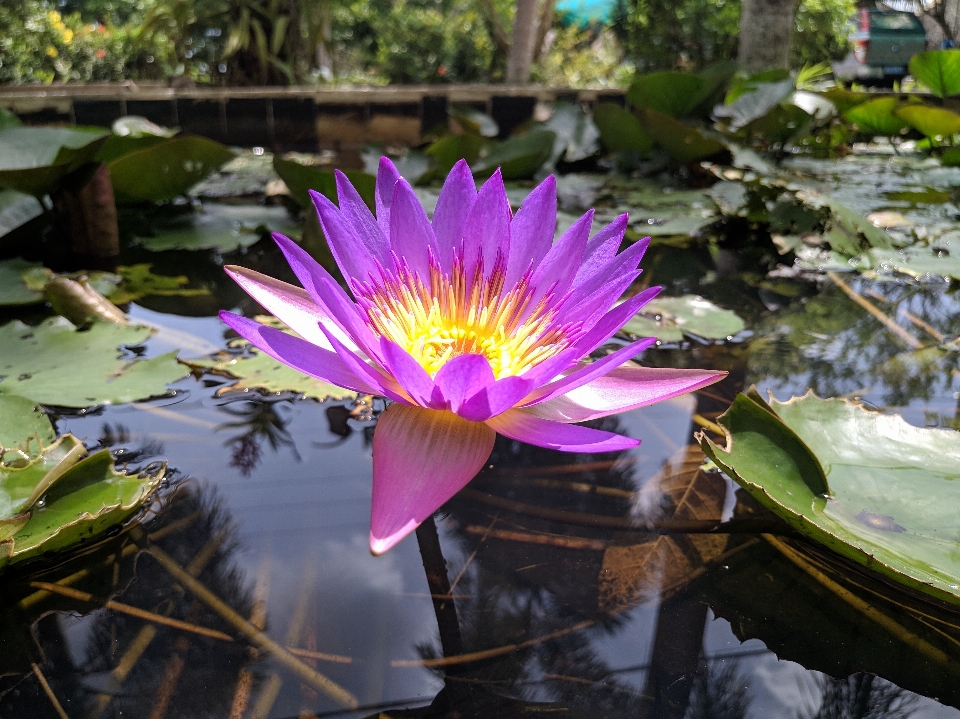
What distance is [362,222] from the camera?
2.16 feet

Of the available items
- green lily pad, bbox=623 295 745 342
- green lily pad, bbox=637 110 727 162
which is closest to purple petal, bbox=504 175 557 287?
green lily pad, bbox=623 295 745 342

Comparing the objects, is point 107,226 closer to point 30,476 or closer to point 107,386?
point 107,386

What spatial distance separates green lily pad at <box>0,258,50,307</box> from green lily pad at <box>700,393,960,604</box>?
46.6 inches

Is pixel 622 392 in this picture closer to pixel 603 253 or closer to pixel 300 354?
pixel 603 253

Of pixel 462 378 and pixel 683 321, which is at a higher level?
pixel 462 378

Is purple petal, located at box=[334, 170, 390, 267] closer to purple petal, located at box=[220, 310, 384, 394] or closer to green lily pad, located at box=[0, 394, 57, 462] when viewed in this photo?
purple petal, located at box=[220, 310, 384, 394]

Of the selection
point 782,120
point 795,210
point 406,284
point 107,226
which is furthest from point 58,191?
point 782,120

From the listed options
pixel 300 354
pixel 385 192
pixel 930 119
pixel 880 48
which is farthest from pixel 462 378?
pixel 880 48

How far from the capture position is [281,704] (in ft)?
1.71

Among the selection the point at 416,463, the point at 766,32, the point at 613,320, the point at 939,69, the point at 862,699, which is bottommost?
the point at 862,699

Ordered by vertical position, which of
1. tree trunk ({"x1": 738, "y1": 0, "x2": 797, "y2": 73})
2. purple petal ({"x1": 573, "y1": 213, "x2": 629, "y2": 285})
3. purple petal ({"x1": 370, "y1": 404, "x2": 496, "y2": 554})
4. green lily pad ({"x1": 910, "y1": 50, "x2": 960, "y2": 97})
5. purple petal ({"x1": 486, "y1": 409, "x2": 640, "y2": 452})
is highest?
tree trunk ({"x1": 738, "y1": 0, "x2": 797, "y2": 73})

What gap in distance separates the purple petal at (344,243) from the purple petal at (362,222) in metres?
0.01

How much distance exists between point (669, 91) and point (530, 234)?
6.52 ft

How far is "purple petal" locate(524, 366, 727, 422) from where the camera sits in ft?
1.97
